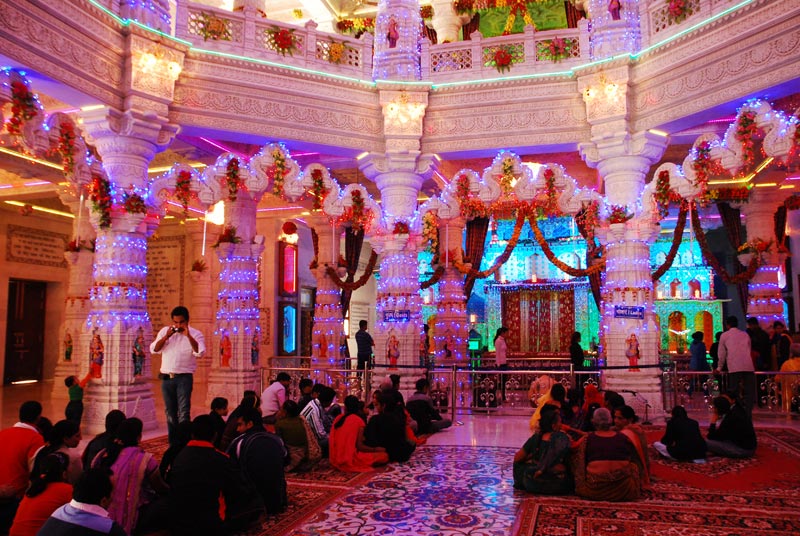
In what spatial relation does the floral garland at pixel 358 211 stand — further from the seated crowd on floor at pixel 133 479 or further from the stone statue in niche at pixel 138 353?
the seated crowd on floor at pixel 133 479

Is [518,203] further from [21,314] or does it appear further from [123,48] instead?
[21,314]

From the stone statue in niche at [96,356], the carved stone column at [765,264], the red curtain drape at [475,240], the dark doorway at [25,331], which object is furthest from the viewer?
the dark doorway at [25,331]

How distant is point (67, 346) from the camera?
12.3 metres

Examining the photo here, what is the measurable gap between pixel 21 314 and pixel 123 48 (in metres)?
9.92

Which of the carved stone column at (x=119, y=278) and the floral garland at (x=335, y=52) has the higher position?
the floral garland at (x=335, y=52)

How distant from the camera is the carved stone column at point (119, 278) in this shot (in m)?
8.71

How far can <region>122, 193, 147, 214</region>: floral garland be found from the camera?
29.0ft

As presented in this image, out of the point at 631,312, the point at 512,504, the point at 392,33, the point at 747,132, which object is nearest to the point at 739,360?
the point at 631,312

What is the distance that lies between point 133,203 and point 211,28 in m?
2.91

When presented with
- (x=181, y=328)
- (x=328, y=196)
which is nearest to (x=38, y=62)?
(x=181, y=328)

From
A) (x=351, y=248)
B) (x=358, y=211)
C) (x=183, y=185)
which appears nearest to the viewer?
(x=183, y=185)

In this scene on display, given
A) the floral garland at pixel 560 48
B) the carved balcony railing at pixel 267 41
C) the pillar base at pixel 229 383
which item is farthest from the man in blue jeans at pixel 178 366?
the floral garland at pixel 560 48

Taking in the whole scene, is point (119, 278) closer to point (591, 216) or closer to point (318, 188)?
point (318, 188)

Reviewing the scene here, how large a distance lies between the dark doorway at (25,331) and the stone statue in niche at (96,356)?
8.34 meters
